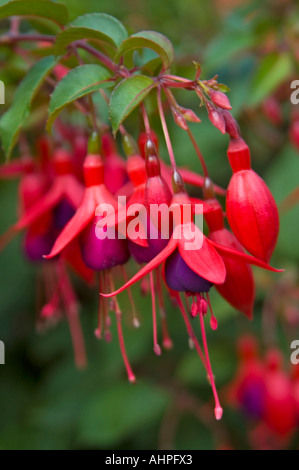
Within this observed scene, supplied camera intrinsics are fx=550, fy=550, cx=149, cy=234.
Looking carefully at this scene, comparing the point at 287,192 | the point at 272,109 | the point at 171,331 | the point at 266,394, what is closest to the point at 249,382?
the point at 266,394

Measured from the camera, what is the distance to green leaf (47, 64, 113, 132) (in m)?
0.64

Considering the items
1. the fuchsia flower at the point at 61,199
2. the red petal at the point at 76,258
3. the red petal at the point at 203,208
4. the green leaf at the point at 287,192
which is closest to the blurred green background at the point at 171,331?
the green leaf at the point at 287,192

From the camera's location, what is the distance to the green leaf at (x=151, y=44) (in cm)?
64

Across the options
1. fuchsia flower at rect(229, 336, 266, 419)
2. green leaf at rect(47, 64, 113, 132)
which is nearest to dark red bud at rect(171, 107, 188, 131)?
green leaf at rect(47, 64, 113, 132)

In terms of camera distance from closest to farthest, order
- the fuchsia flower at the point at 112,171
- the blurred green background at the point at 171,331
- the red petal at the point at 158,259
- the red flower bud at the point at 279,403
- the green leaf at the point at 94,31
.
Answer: the red petal at the point at 158,259
the green leaf at the point at 94,31
the fuchsia flower at the point at 112,171
the red flower bud at the point at 279,403
the blurred green background at the point at 171,331

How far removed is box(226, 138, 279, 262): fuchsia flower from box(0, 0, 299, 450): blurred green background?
0.53 meters

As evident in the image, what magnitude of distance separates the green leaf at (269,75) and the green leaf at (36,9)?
1.71 feet

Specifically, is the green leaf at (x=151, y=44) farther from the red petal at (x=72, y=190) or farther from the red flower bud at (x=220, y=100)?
the red petal at (x=72, y=190)

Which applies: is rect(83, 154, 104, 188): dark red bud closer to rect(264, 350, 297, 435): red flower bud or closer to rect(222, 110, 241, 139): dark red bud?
rect(222, 110, 241, 139): dark red bud

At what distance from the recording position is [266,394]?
4.09ft

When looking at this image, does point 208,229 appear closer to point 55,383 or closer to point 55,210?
point 55,210

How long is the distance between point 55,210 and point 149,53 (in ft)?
0.91

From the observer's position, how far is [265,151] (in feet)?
5.07

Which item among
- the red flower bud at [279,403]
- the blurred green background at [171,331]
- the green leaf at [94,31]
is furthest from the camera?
the blurred green background at [171,331]
